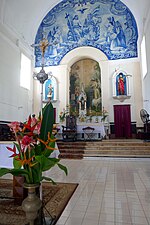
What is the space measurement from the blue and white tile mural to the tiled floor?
10675 mm

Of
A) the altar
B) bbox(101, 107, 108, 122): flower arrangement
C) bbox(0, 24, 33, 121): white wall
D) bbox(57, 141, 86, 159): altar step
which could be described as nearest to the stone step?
bbox(57, 141, 86, 159): altar step

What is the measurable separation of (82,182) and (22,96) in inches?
376

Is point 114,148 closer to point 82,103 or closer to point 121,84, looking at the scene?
point 82,103

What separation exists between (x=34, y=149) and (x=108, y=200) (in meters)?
2.09

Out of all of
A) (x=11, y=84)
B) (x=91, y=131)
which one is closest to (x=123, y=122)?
(x=91, y=131)

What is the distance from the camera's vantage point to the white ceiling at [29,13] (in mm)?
10773

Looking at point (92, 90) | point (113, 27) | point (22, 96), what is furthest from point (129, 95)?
point (22, 96)

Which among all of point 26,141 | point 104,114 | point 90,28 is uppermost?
point 90,28

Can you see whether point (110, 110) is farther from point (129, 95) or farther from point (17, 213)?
point (17, 213)

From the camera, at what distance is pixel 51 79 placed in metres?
13.9

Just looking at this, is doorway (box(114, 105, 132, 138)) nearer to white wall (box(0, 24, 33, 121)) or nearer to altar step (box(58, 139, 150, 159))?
altar step (box(58, 139, 150, 159))

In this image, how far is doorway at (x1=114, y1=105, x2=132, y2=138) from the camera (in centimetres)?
1247

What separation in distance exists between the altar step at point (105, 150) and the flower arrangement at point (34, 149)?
20.8ft

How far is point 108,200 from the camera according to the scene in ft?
9.87
